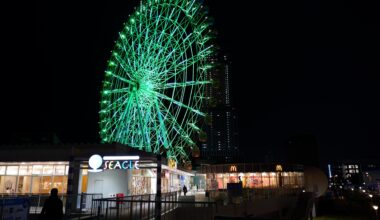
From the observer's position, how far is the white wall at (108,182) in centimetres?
2284

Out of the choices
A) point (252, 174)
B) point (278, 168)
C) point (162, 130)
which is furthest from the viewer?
point (252, 174)

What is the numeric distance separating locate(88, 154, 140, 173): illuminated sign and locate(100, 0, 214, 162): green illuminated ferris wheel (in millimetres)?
7580

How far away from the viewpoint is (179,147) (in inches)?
1011

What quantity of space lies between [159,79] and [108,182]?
8.83 m

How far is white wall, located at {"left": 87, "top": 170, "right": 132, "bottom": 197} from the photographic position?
74.9ft

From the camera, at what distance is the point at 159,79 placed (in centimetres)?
2642

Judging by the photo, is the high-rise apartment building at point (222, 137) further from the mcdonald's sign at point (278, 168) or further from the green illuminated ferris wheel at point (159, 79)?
the green illuminated ferris wheel at point (159, 79)

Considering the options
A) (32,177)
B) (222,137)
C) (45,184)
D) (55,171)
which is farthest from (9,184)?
(222,137)

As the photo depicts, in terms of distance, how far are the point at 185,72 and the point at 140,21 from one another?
20.9 feet

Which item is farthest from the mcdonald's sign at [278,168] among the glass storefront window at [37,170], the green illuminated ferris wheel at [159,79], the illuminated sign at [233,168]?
the glass storefront window at [37,170]

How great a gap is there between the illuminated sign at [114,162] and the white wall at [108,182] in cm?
536

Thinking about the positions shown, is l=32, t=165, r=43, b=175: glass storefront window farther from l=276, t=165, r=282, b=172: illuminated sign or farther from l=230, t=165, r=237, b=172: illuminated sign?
l=276, t=165, r=282, b=172: illuminated sign

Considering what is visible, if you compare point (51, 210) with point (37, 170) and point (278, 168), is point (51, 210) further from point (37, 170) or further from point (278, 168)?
point (278, 168)

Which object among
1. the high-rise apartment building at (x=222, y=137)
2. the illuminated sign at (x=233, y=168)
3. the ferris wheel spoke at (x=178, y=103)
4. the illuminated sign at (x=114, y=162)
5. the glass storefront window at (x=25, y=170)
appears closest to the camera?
the illuminated sign at (x=114, y=162)
